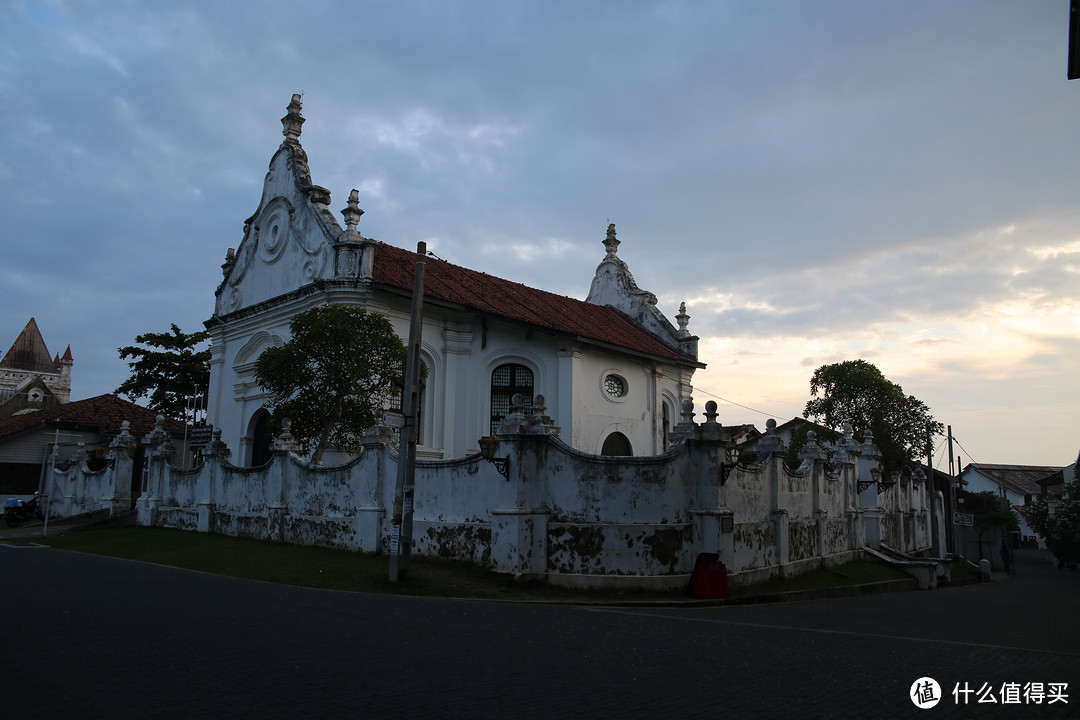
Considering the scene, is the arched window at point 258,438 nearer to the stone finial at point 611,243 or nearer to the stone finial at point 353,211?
the stone finial at point 353,211

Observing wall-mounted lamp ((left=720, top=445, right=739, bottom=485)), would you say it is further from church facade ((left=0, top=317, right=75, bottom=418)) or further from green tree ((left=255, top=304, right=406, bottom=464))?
church facade ((left=0, top=317, right=75, bottom=418))

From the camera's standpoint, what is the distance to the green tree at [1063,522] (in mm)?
37625

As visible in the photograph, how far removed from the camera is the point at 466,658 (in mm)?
7355

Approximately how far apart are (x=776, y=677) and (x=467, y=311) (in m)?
18.6

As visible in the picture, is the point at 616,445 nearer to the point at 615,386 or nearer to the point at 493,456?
the point at 615,386

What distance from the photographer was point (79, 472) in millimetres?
29562

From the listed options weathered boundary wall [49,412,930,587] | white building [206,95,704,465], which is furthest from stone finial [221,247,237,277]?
weathered boundary wall [49,412,930,587]

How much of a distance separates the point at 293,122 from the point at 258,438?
1105cm

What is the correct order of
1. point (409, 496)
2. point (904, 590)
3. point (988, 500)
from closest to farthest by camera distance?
point (409, 496)
point (904, 590)
point (988, 500)

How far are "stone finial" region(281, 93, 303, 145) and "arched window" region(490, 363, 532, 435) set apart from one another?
10780mm

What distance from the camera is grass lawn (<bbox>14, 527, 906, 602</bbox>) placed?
13.1 m

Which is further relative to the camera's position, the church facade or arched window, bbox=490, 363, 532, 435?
the church facade

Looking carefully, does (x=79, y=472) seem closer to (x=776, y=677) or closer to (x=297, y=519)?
(x=297, y=519)

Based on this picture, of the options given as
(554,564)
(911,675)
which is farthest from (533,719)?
(554,564)
